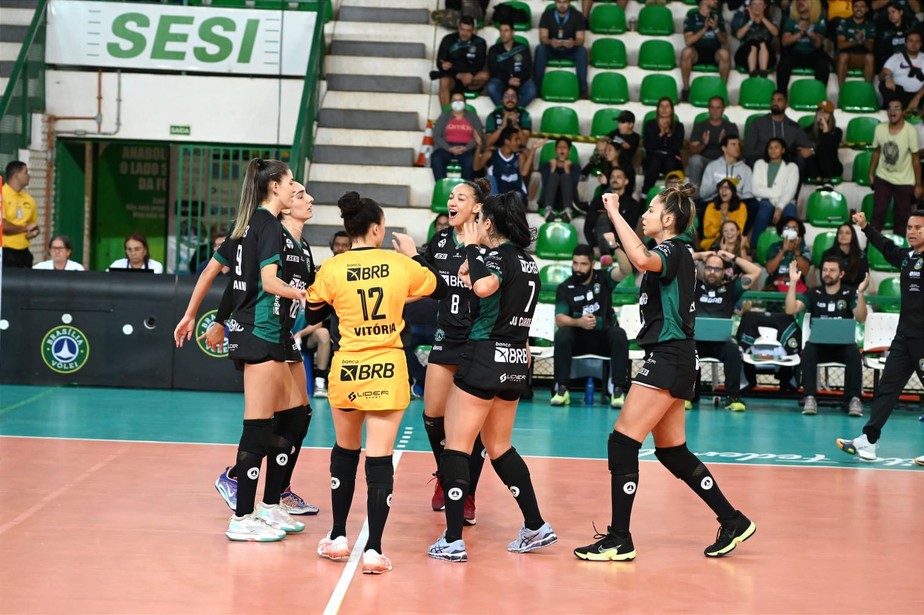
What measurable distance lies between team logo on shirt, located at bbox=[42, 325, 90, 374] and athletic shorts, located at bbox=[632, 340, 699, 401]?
8670mm

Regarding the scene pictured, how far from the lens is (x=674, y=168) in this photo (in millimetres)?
16672

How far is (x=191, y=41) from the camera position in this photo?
17703 mm

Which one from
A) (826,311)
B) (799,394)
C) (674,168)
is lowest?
(799,394)

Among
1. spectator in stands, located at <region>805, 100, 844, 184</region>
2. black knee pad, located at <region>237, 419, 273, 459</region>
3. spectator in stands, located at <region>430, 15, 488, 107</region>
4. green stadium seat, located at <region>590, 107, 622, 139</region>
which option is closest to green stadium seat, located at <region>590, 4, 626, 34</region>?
green stadium seat, located at <region>590, 107, 622, 139</region>

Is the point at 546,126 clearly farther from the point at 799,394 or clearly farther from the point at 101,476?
the point at 101,476

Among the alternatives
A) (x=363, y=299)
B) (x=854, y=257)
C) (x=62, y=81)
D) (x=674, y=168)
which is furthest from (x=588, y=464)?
(x=62, y=81)

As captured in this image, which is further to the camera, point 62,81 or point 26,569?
point 62,81

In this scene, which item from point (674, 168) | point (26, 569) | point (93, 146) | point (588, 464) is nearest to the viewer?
point (26, 569)

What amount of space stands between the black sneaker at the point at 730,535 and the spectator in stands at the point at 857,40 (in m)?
13.4

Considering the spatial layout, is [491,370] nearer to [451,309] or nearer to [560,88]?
[451,309]

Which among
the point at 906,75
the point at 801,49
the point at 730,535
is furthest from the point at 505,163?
the point at 730,535

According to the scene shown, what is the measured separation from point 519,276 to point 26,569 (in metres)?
2.92

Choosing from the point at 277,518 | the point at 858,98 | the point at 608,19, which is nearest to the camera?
the point at 277,518

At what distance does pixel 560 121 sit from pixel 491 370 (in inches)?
465
